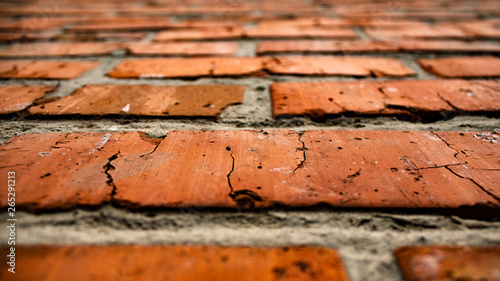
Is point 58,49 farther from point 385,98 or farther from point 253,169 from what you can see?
point 385,98

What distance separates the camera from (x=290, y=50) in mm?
771

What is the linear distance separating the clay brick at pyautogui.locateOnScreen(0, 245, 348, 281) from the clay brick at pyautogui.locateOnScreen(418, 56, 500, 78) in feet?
1.90

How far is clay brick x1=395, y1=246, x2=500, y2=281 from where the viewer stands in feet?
0.96

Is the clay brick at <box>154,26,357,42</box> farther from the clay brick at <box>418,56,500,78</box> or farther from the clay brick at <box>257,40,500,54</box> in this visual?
the clay brick at <box>418,56,500,78</box>

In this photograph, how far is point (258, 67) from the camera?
2.23 ft

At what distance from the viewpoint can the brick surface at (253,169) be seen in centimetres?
37

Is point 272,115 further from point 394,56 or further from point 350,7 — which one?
point 350,7

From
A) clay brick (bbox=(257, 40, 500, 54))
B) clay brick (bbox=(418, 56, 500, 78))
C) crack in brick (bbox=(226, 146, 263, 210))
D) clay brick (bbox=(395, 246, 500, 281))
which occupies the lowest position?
clay brick (bbox=(395, 246, 500, 281))

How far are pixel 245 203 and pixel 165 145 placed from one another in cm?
18

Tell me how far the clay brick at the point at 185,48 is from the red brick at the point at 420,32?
1.47 ft

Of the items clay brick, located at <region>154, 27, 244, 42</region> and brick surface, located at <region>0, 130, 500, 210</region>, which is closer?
brick surface, located at <region>0, 130, 500, 210</region>

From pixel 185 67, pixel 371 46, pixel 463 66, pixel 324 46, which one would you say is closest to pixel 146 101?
pixel 185 67

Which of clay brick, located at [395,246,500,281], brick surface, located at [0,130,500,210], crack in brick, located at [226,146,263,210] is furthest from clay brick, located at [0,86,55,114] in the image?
clay brick, located at [395,246,500,281]

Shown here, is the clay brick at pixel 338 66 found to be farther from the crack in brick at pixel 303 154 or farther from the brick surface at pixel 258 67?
the crack in brick at pixel 303 154
